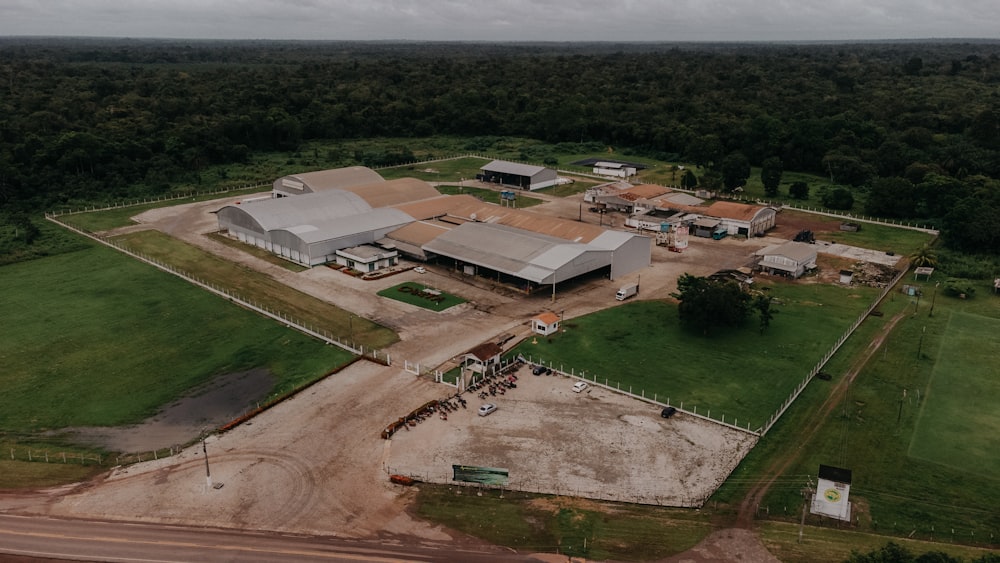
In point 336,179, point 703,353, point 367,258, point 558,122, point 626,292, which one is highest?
point 558,122

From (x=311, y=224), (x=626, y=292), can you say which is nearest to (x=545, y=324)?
(x=626, y=292)

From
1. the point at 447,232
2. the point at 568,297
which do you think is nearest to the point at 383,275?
the point at 447,232

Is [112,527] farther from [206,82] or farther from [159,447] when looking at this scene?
[206,82]

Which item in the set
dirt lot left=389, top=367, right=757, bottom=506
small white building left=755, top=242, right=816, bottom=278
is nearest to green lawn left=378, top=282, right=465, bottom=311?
dirt lot left=389, top=367, right=757, bottom=506

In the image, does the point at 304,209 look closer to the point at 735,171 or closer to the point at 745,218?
the point at 745,218

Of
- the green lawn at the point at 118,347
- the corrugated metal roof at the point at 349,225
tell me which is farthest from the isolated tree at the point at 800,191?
the green lawn at the point at 118,347

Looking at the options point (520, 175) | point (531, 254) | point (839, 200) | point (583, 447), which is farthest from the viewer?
point (520, 175)

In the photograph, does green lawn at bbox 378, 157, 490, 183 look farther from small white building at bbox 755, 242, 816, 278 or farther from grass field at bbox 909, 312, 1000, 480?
grass field at bbox 909, 312, 1000, 480
